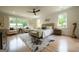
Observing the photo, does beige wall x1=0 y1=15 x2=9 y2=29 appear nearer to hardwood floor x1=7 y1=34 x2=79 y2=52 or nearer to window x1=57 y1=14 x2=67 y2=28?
hardwood floor x1=7 y1=34 x2=79 y2=52

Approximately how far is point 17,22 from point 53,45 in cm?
83

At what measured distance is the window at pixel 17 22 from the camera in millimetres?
2220

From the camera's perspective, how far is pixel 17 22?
224 centimetres

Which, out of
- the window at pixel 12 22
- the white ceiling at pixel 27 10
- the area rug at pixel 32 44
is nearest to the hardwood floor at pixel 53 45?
the area rug at pixel 32 44

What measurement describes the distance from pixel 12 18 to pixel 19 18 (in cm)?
13

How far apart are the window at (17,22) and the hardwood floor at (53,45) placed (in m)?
0.21

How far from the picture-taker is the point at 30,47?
2.24 meters

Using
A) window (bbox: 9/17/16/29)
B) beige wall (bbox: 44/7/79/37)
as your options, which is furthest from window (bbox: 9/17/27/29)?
beige wall (bbox: 44/7/79/37)

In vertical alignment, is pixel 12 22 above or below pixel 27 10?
below

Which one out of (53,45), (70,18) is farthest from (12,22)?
(70,18)

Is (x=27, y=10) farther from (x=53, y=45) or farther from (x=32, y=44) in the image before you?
(x=53, y=45)

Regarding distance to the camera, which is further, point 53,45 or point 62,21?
point 62,21

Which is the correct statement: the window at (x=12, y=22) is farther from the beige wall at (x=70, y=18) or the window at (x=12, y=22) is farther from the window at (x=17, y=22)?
the beige wall at (x=70, y=18)
